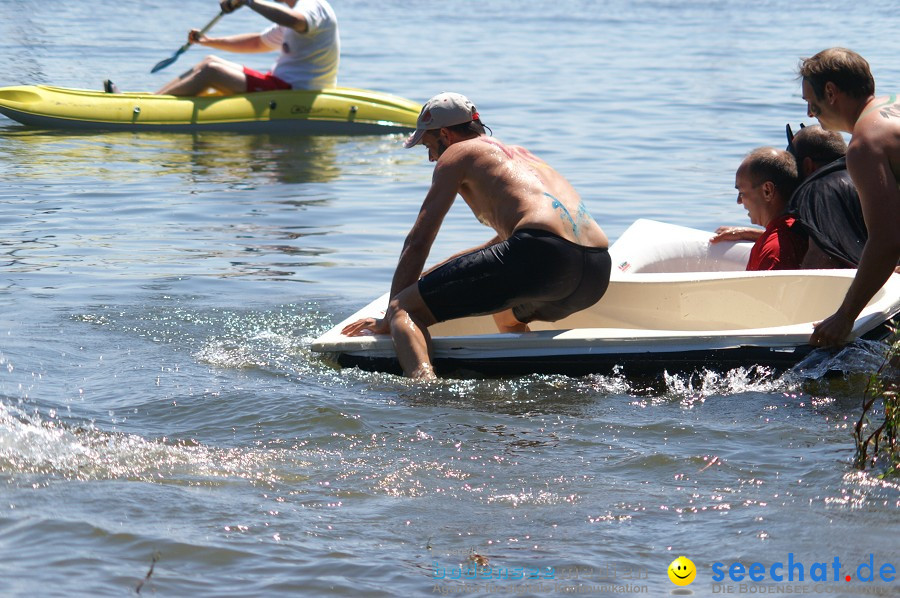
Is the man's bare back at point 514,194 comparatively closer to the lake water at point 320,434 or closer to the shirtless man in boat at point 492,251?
the shirtless man in boat at point 492,251

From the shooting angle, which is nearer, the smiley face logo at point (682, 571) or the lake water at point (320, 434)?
the smiley face logo at point (682, 571)

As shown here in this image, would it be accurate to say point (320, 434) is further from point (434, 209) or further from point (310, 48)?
point (310, 48)

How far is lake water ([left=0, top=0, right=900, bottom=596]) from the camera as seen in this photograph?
3564mm

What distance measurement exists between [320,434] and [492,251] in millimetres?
1125

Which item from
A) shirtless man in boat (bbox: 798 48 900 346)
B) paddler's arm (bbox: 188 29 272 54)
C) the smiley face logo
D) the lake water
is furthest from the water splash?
paddler's arm (bbox: 188 29 272 54)

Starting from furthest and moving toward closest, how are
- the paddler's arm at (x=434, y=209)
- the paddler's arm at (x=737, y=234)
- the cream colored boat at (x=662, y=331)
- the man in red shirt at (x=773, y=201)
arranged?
the paddler's arm at (x=737, y=234)
the man in red shirt at (x=773, y=201)
the paddler's arm at (x=434, y=209)
the cream colored boat at (x=662, y=331)

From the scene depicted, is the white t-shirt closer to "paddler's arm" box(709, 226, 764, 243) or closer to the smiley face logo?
"paddler's arm" box(709, 226, 764, 243)

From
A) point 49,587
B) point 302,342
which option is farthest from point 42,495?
point 302,342

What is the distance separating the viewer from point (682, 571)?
11.3 ft

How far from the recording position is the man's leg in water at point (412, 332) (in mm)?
5227

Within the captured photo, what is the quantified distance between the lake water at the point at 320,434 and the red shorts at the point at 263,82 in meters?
2.25

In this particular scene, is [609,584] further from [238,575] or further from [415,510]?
[238,575]

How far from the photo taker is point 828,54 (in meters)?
4.70

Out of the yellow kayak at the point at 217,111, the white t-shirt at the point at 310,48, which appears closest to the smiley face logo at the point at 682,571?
the white t-shirt at the point at 310,48
